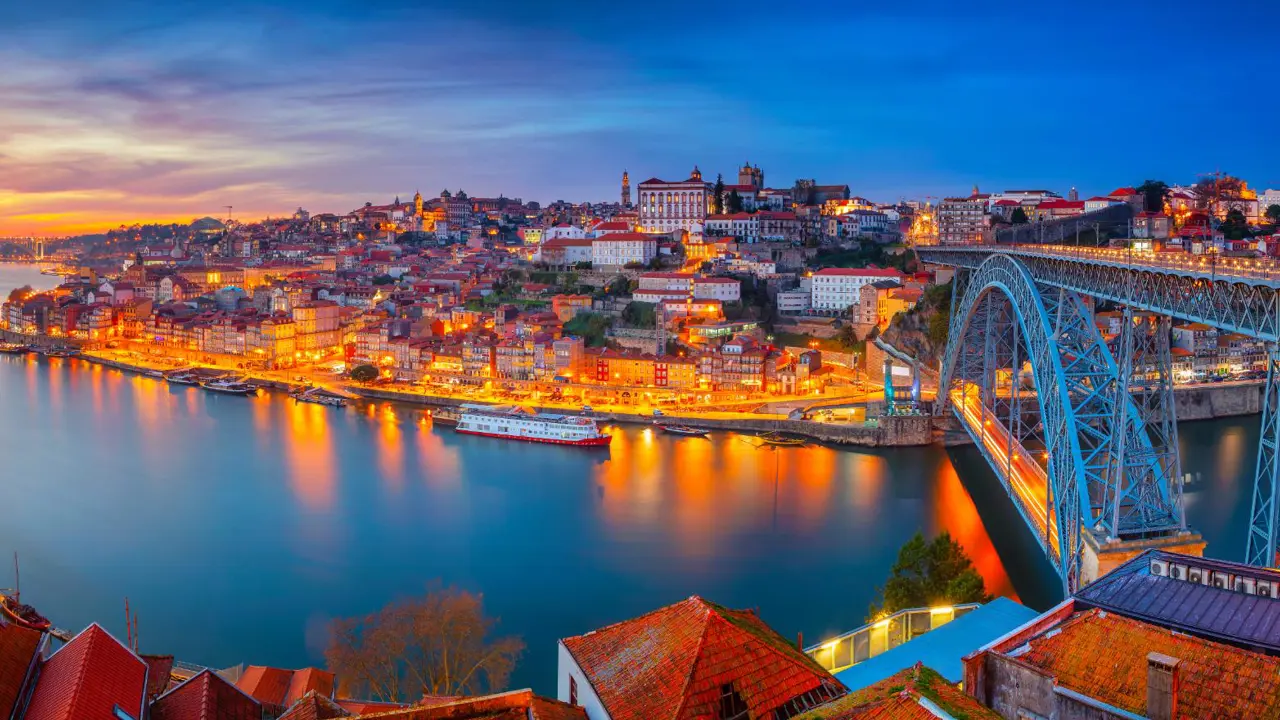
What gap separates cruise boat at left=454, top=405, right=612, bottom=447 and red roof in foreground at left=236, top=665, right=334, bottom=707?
23.9ft

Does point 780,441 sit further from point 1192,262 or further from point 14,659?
point 14,659

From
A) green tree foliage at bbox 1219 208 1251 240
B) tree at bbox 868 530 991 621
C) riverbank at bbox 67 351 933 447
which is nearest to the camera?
tree at bbox 868 530 991 621

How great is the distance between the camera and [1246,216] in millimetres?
Result: 16344

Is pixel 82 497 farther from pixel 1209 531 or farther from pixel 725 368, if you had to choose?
pixel 1209 531

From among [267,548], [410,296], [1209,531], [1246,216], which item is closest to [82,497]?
[267,548]

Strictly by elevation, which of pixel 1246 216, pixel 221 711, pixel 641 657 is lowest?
pixel 221 711

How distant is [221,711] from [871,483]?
753 cm

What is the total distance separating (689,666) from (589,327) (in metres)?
14.1

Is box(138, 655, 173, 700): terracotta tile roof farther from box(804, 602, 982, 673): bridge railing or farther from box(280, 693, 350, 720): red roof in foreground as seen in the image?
box(804, 602, 982, 673): bridge railing

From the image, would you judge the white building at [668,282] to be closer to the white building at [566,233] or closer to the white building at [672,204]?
the white building at [672,204]

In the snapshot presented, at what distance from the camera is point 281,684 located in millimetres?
4176

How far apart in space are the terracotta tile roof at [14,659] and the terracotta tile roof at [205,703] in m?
0.35

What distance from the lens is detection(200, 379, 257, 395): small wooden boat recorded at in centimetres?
1580

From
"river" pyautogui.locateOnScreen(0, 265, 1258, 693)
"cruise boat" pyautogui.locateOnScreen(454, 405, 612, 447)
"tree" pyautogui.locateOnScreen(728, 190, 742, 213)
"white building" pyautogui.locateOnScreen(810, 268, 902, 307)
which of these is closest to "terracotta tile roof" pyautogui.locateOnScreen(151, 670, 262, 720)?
"river" pyautogui.locateOnScreen(0, 265, 1258, 693)
